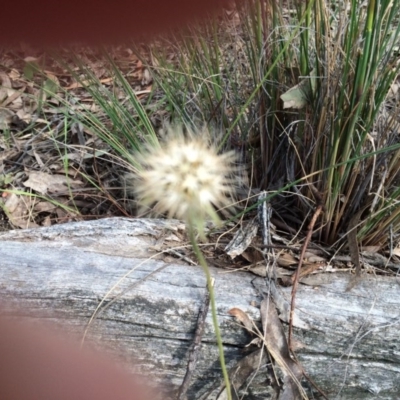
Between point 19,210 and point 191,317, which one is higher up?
point 19,210

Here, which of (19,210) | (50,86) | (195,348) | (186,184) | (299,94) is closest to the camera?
(186,184)

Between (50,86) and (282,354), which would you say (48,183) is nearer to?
(50,86)

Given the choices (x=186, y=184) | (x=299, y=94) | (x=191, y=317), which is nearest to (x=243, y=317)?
(x=191, y=317)

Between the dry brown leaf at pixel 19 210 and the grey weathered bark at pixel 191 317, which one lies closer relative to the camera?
the grey weathered bark at pixel 191 317

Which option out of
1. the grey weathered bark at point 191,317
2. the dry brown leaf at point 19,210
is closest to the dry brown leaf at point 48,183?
the dry brown leaf at point 19,210

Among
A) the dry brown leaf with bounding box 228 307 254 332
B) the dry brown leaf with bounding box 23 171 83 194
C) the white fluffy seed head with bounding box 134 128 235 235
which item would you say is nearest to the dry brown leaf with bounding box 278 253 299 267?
the dry brown leaf with bounding box 228 307 254 332

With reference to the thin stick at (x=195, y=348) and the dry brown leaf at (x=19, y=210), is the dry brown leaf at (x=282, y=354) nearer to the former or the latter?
the thin stick at (x=195, y=348)
